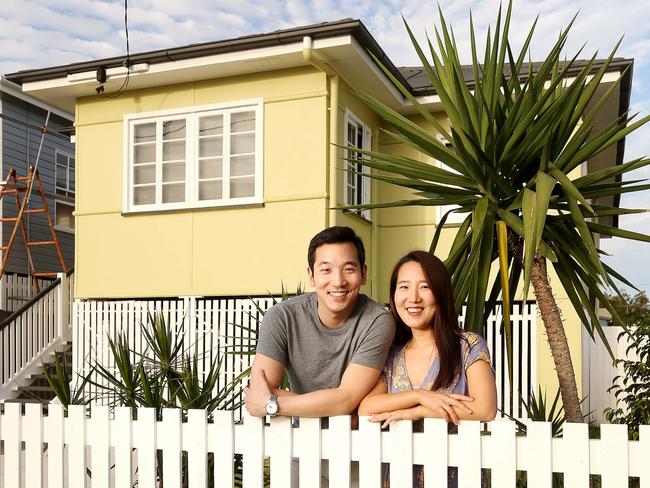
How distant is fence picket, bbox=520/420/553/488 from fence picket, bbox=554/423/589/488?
0.06 meters

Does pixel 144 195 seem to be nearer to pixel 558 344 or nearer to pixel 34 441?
pixel 34 441

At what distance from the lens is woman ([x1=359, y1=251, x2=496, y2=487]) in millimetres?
2943

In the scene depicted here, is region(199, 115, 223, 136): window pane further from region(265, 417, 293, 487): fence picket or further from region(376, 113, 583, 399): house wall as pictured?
region(265, 417, 293, 487): fence picket

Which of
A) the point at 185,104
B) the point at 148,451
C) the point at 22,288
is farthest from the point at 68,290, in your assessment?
the point at 148,451

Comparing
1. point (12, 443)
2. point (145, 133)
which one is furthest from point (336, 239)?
point (145, 133)

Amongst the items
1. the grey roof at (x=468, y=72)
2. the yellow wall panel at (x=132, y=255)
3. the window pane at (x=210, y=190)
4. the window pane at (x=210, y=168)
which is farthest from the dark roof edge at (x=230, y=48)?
the yellow wall panel at (x=132, y=255)

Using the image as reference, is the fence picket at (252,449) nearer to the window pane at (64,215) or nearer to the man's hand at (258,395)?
the man's hand at (258,395)

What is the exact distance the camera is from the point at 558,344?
169 inches

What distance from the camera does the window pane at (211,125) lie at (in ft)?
37.7

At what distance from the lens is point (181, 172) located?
38.3ft

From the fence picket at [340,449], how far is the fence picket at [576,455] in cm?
88

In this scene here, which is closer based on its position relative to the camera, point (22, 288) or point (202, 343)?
point (202, 343)

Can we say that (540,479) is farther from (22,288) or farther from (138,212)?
(22,288)

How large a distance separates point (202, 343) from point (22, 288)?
7257mm
